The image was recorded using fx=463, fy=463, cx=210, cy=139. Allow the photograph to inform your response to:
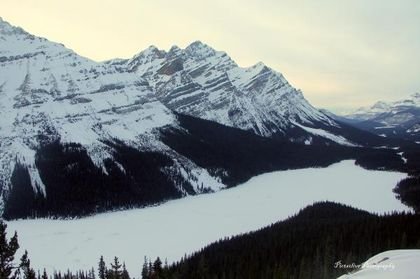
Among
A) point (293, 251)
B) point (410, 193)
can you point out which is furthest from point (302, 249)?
point (410, 193)

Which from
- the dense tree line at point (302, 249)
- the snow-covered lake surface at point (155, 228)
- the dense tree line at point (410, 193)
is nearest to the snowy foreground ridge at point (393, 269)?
the dense tree line at point (302, 249)

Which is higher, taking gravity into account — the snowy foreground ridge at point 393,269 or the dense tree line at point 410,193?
the snowy foreground ridge at point 393,269

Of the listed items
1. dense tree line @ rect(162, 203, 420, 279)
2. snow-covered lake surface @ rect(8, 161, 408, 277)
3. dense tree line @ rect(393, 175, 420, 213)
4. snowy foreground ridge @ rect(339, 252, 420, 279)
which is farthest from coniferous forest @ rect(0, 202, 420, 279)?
dense tree line @ rect(393, 175, 420, 213)

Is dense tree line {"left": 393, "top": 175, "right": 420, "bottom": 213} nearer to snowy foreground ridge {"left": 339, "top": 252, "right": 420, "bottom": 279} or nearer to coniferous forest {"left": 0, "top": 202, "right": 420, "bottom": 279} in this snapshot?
coniferous forest {"left": 0, "top": 202, "right": 420, "bottom": 279}

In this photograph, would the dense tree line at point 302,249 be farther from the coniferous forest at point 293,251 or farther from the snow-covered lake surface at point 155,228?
the snow-covered lake surface at point 155,228

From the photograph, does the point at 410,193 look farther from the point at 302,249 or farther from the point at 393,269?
the point at 393,269

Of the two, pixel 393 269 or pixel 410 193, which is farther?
pixel 410 193

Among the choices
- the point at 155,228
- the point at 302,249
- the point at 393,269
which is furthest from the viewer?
the point at 155,228
